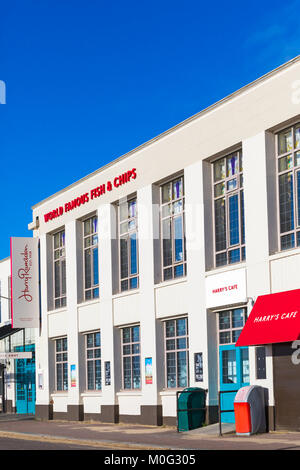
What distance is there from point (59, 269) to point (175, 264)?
9626 millimetres

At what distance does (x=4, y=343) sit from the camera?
4728 cm

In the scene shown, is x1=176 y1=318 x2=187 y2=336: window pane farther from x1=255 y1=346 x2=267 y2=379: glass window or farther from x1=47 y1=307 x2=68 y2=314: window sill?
x1=47 y1=307 x2=68 y2=314: window sill

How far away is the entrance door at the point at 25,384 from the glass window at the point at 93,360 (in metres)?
8.88

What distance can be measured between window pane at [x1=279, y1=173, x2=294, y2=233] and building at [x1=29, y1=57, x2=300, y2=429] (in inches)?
1.1

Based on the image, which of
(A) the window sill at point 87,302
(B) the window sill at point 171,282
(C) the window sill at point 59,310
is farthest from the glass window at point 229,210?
(C) the window sill at point 59,310

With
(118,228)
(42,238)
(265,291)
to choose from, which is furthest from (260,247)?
(42,238)

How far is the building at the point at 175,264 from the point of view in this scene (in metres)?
23.8

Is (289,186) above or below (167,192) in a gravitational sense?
below

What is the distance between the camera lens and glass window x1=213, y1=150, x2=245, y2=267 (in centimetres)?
2566

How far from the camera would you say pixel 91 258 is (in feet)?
113

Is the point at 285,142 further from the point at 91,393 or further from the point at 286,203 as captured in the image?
the point at 91,393

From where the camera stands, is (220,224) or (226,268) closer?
(226,268)

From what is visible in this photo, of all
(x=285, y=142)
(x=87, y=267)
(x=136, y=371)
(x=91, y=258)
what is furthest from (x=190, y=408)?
(x=87, y=267)

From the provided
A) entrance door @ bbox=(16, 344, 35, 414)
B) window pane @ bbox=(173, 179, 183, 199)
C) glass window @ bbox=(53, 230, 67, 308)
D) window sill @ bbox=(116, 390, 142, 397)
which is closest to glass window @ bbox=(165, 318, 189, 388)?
window sill @ bbox=(116, 390, 142, 397)
